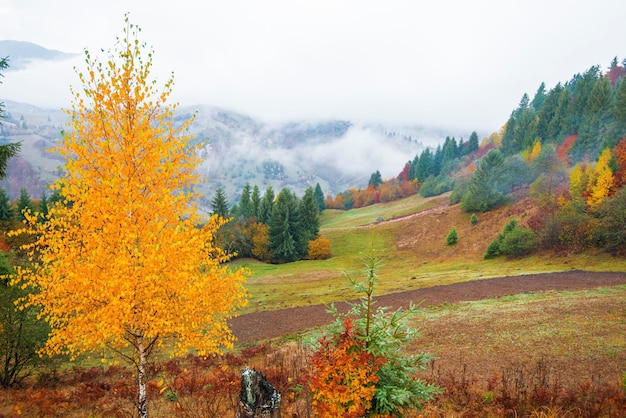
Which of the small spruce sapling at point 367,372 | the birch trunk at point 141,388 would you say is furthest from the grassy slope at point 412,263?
the birch trunk at point 141,388

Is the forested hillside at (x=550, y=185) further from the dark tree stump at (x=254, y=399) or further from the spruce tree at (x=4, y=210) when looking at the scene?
the spruce tree at (x=4, y=210)

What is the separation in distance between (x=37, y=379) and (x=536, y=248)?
4943cm

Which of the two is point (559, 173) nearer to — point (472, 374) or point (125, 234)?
point (472, 374)

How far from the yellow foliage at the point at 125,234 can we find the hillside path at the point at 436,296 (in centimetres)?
1534

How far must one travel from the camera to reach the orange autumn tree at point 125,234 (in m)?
7.07

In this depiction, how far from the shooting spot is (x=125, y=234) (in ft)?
24.3

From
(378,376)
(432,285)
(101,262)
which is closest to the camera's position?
(378,376)

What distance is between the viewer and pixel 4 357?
13.5m

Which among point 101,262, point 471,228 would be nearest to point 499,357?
point 101,262

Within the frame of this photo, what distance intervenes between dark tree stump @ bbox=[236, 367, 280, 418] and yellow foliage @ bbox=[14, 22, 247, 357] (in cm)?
285

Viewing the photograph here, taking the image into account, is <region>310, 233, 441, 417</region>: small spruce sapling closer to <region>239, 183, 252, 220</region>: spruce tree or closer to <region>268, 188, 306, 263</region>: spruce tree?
<region>268, 188, 306, 263</region>: spruce tree

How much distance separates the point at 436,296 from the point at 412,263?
25.9 m

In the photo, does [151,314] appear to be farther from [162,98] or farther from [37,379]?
[37,379]

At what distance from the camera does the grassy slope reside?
34.5 meters
